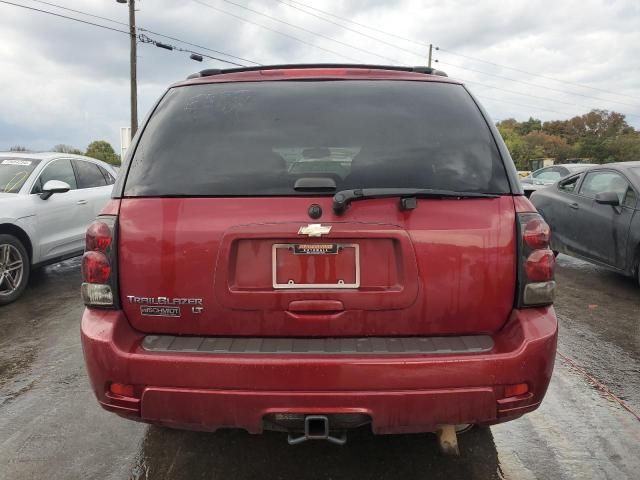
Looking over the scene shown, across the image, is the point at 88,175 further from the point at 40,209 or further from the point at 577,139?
the point at 577,139

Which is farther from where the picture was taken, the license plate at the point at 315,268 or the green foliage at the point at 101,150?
the green foliage at the point at 101,150

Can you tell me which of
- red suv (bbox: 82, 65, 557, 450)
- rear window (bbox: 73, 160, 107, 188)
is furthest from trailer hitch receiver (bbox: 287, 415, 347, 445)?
rear window (bbox: 73, 160, 107, 188)

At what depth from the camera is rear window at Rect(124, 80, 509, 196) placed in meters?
2.18

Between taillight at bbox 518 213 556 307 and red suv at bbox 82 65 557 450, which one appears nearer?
red suv at bbox 82 65 557 450

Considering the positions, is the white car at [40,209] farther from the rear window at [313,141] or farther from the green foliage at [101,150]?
the green foliage at [101,150]

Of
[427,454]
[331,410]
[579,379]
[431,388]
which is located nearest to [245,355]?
[331,410]

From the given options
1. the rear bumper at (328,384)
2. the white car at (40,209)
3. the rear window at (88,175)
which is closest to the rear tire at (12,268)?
the white car at (40,209)

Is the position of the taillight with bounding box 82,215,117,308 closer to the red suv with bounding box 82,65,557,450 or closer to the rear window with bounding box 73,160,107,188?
the red suv with bounding box 82,65,557,450

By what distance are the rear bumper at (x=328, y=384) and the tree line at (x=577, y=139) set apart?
7743 centimetres

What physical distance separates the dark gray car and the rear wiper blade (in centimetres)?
481

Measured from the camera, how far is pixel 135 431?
3.00 meters

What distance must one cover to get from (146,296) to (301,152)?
0.90 meters

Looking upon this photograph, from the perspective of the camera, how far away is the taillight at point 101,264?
2.18 meters

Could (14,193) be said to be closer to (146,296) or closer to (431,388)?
(146,296)
